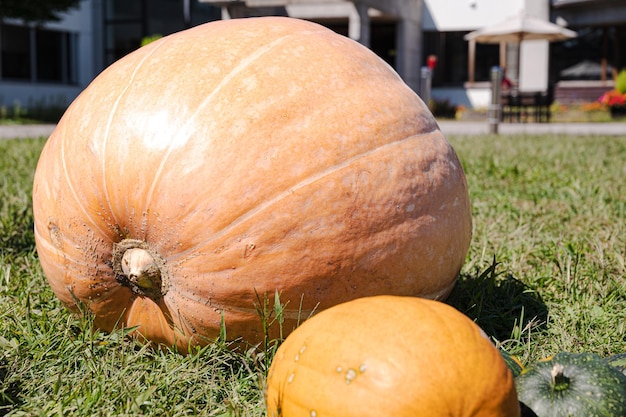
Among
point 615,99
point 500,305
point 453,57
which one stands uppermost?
point 453,57

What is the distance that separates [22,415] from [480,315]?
1.60 metres

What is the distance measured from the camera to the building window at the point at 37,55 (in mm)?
26000

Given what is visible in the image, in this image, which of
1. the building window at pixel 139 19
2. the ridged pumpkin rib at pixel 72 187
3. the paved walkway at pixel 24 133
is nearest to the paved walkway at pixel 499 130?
the paved walkway at pixel 24 133

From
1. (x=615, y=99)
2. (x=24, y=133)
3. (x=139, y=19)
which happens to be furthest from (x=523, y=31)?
(x=139, y=19)

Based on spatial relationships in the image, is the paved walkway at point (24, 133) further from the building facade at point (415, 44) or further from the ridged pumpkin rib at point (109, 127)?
the building facade at point (415, 44)

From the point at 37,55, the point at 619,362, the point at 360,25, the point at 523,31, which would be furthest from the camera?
the point at 37,55

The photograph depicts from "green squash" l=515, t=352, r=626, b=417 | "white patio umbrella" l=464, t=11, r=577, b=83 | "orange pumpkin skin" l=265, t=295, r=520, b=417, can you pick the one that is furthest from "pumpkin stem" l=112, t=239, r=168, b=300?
"white patio umbrella" l=464, t=11, r=577, b=83

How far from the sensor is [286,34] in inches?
95.3

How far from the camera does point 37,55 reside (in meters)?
27.1

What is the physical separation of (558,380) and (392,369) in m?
0.45

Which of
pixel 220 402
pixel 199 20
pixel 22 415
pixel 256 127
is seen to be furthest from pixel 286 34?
pixel 199 20

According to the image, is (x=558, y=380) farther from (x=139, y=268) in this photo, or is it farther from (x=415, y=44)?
(x=415, y=44)

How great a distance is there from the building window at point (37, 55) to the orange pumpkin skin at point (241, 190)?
25482 millimetres

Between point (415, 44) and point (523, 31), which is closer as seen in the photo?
point (523, 31)
